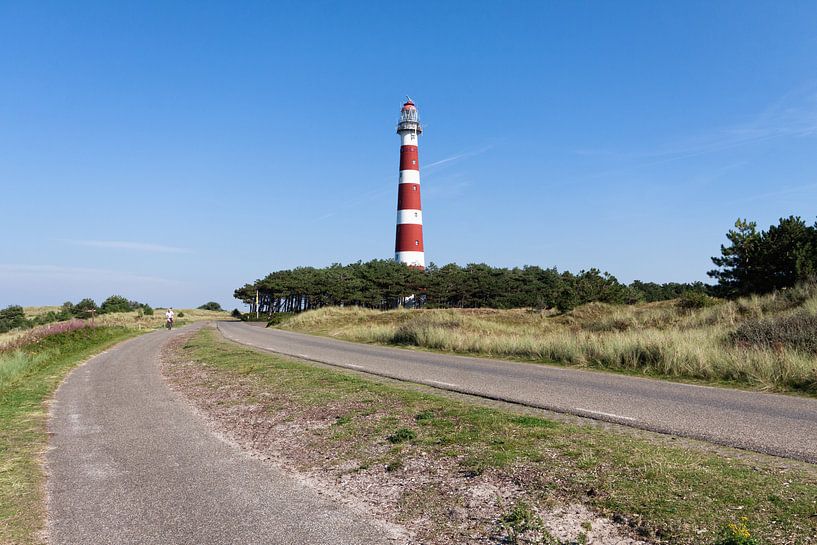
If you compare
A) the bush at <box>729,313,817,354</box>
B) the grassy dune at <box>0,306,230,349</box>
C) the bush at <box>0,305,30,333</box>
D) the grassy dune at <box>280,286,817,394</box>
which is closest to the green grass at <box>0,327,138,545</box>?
the grassy dune at <box>0,306,230,349</box>

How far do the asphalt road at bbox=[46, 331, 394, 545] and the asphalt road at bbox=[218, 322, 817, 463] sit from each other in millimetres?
4799

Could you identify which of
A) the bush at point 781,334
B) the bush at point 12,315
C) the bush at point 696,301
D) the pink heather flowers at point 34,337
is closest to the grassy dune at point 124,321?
the pink heather flowers at point 34,337

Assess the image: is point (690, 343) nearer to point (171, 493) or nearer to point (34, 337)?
point (171, 493)

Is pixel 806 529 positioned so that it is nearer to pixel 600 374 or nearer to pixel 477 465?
pixel 477 465

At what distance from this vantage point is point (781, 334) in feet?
46.7

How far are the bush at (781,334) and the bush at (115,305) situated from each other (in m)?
87.9

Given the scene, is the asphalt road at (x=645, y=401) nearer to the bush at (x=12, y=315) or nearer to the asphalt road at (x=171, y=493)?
the asphalt road at (x=171, y=493)

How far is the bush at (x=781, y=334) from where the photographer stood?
530 inches

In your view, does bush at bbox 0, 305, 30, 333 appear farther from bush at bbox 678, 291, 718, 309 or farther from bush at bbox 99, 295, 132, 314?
bush at bbox 678, 291, 718, 309

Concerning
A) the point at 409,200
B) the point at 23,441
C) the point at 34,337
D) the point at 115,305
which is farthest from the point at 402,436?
the point at 115,305

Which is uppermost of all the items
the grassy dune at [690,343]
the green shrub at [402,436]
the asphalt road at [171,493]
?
the grassy dune at [690,343]

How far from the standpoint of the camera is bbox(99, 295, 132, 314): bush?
8699 centimetres

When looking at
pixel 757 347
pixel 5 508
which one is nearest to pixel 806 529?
pixel 5 508

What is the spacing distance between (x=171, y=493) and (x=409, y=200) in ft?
184
